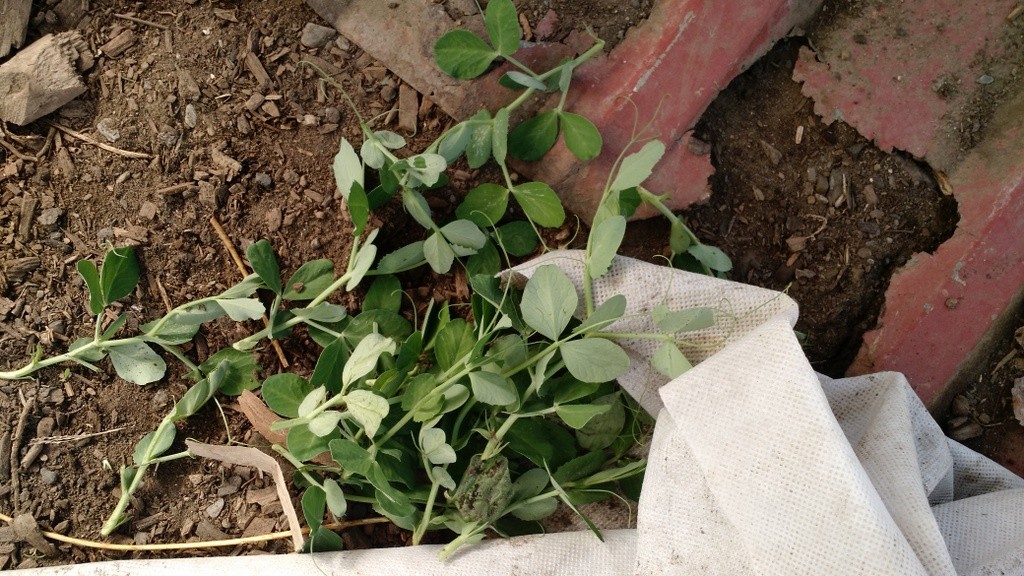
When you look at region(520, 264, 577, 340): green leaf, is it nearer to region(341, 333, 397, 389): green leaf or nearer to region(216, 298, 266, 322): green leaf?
region(341, 333, 397, 389): green leaf

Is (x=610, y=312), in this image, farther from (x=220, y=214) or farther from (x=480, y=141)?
(x=220, y=214)

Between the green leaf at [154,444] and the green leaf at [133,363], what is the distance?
0.09 m

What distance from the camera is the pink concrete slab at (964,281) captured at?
1337 mm

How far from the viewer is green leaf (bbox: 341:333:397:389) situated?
3.63ft

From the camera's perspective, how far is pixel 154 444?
1316 millimetres

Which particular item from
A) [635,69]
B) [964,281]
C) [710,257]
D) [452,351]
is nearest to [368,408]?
[452,351]

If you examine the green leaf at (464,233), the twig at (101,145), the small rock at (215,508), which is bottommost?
the small rock at (215,508)

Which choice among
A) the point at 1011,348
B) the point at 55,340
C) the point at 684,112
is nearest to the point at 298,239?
the point at 55,340

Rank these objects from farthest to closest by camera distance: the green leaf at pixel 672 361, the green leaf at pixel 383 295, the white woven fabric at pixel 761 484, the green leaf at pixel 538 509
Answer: the green leaf at pixel 383 295 < the green leaf at pixel 538 509 < the green leaf at pixel 672 361 < the white woven fabric at pixel 761 484

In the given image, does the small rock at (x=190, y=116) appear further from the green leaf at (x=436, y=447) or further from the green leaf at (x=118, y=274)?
the green leaf at (x=436, y=447)

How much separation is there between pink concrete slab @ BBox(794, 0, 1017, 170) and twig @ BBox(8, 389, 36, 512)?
155 cm

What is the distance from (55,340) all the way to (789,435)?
1.23 m

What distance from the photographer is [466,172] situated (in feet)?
4.55

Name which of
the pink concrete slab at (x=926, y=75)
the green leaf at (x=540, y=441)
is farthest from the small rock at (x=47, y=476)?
the pink concrete slab at (x=926, y=75)
